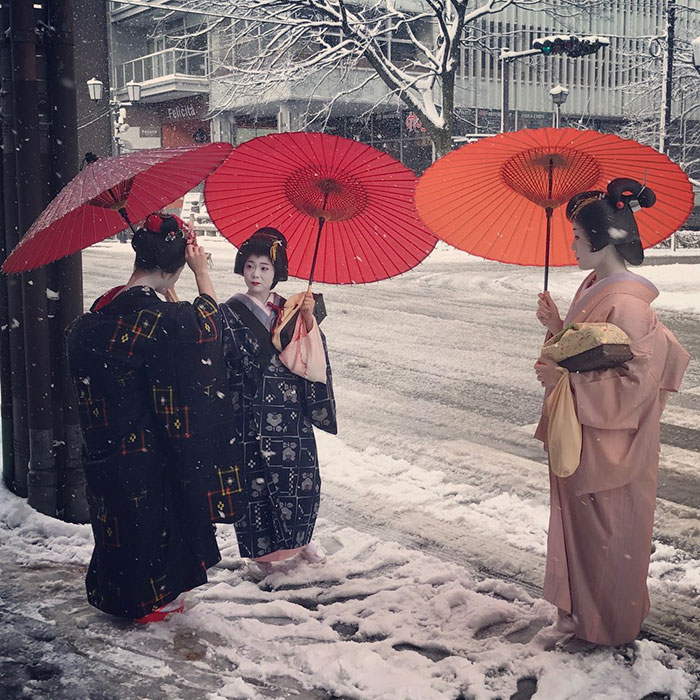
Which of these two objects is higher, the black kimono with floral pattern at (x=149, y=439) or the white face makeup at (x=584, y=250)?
the white face makeup at (x=584, y=250)

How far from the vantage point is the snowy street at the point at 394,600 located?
3289 millimetres

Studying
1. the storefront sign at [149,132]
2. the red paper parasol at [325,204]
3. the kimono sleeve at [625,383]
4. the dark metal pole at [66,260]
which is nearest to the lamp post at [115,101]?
the storefront sign at [149,132]

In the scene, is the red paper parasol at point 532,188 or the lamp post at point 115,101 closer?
the red paper parasol at point 532,188

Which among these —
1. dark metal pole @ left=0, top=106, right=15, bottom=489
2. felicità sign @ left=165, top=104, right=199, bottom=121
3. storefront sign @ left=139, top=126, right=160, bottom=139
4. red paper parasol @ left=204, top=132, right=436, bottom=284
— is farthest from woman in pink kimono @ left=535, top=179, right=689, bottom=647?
storefront sign @ left=139, top=126, right=160, bottom=139

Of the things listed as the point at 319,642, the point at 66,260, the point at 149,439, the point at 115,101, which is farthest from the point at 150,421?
the point at 115,101

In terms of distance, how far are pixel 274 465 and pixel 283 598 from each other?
0.60 meters

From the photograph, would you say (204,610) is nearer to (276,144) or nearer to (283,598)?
(283,598)

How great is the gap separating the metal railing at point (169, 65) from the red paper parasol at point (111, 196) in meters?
32.5

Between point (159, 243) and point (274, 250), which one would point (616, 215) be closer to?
point (274, 250)

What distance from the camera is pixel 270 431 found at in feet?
13.8

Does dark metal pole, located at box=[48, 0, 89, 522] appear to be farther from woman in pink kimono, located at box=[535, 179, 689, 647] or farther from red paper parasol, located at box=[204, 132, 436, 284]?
woman in pink kimono, located at box=[535, 179, 689, 647]

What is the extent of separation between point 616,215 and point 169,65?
1402 inches

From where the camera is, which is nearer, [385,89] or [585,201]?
[585,201]

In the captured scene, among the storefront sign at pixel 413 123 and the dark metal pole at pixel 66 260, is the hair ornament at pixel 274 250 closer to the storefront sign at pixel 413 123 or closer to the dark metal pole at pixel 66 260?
the dark metal pole at pixel 66 260
